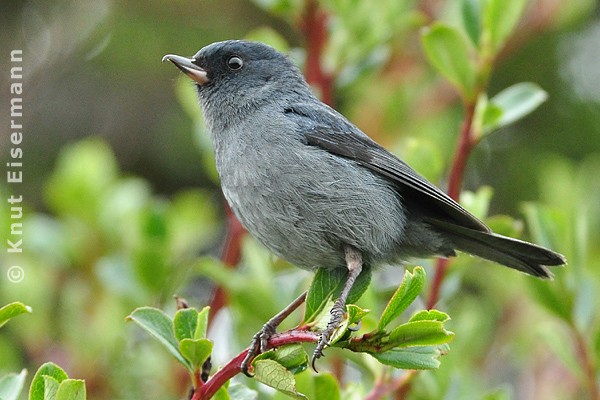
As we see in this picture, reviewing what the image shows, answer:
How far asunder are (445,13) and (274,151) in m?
1.74

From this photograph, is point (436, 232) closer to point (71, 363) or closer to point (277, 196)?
point (277, 196)

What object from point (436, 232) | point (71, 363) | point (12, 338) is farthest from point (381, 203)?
point (12, 338)

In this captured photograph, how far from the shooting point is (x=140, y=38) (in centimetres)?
677

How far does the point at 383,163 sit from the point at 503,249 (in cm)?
64

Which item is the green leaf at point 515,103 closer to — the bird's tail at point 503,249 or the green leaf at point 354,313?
the bird's tail at point 503,249

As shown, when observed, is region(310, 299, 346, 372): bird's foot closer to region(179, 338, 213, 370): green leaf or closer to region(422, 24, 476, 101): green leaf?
→ region(179, 338, 213, 370): green leaf

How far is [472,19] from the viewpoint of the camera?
11.1 feet

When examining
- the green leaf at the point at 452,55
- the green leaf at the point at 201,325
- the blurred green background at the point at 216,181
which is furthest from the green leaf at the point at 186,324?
the green leaf at the point at 452,55

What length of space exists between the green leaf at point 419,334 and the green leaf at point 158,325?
2.11 ft

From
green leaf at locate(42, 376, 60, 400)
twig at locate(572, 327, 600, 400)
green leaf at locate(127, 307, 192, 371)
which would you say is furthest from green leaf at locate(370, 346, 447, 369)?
twig at locate(572, 327, 600, 400)

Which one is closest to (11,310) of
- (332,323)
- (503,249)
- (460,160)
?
(332,323)

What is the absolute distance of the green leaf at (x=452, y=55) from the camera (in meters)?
3.25

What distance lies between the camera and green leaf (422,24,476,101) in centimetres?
325

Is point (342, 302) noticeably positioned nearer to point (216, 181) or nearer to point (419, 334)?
point (419, 334)
